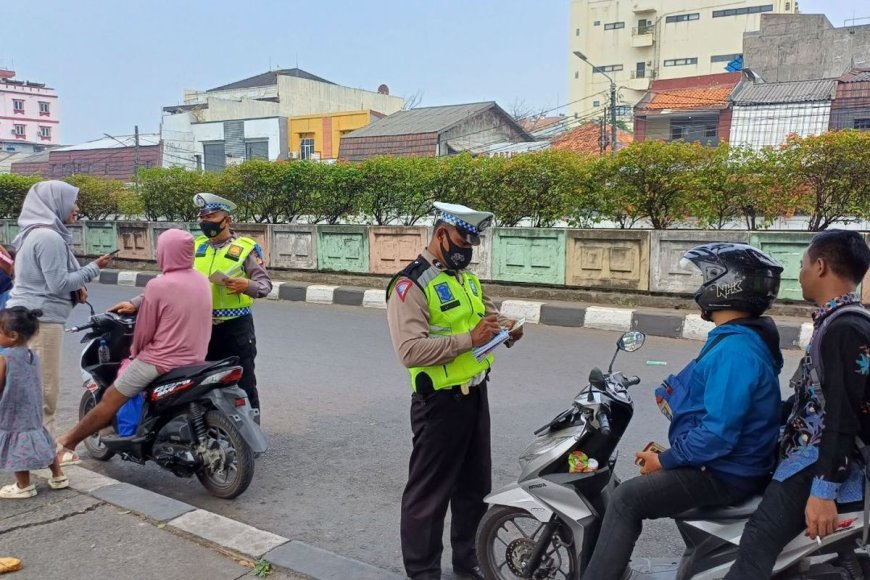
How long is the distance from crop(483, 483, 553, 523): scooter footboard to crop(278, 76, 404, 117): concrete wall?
4505cm

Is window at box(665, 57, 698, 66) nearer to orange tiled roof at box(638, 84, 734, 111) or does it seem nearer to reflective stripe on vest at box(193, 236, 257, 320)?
orange tiled roof at box(638, 84, 734, 111)

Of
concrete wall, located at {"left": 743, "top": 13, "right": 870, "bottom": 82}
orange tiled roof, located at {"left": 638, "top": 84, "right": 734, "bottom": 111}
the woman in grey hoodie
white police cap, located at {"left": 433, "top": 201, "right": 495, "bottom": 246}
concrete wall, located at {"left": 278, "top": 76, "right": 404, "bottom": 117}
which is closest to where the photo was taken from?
white police cap, located at {"left": 433, "top": 201, "right": 495, "bottom": 246}

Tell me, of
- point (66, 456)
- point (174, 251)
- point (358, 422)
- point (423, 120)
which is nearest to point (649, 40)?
point (423, 120)

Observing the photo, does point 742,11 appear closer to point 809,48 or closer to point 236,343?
point 809,48

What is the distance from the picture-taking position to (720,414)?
2244 mm

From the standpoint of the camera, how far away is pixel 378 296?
10836 millimetres

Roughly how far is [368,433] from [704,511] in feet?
10.3

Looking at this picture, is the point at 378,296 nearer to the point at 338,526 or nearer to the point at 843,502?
the point at 338,526

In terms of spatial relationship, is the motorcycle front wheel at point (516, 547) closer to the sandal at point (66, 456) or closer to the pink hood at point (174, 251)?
the pink hood at point (174, 251)

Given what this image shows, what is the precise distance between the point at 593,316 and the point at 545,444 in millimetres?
6140

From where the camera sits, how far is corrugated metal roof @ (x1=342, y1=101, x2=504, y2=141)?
3045cm

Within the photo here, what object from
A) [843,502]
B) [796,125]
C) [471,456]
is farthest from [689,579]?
→ [796,125]

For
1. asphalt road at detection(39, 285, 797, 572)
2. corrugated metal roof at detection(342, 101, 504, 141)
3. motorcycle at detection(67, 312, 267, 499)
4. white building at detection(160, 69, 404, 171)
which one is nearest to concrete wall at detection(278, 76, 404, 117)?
white building at detection(160, 69, 404, 171)

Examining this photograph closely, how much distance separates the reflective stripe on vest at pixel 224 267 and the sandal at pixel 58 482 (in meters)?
1.32
